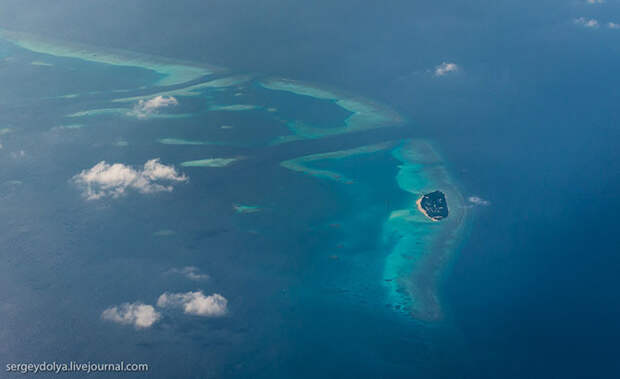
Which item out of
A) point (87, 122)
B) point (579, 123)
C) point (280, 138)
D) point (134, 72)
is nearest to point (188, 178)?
point (280, 138)

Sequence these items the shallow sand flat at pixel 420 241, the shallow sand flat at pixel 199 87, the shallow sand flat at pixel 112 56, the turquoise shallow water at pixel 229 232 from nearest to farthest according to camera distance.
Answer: the turquoise shallow water at pixel 229 232 < the shallow sand flat at pixel 420 241 < the shallow sand flat at pixel 199 87 < the shallow sand flat at pixel 112 56

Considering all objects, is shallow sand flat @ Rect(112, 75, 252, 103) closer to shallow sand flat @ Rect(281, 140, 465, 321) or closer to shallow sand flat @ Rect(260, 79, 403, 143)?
shallow sand flat @ Rect(260, 79, 403, 143)

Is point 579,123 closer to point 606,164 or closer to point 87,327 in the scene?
point 606,164

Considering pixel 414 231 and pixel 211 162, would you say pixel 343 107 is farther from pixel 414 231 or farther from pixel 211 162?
pixel 414 231

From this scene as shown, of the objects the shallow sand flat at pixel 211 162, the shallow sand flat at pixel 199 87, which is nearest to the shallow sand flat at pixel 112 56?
the shallow sand flat at pixel 199 87

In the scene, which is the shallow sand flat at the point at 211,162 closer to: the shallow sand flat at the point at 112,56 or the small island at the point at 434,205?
the small island at the point at 434,205

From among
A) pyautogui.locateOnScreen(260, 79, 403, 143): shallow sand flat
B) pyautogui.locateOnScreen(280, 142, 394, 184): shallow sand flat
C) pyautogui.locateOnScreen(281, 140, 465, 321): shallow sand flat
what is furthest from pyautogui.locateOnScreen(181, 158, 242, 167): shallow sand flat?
pyautogui.locateOnScreen(260, 79, 403, 143): shallow sand flat

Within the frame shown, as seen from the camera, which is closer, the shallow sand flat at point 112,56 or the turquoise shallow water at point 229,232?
the turquoise shallow water at point 229,232
